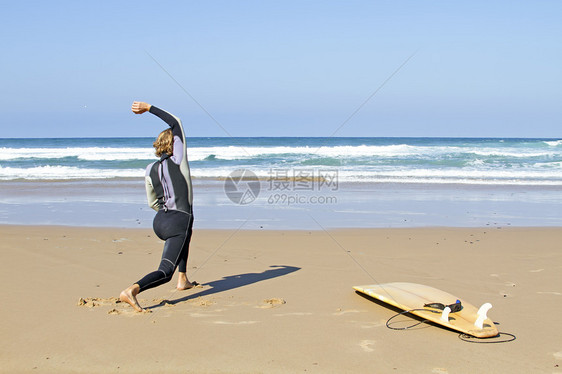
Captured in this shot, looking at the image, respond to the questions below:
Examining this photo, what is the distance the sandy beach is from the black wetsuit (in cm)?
53

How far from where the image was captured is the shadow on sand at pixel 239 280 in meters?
4.95

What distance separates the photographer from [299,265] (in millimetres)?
6195

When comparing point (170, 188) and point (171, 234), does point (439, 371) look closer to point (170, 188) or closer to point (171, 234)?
point (171, 234)

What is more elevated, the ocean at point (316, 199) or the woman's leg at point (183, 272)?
the woman's leg at point (183, 272)

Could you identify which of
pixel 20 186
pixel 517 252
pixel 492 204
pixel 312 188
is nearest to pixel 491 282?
pixel 517 252

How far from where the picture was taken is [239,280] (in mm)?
5480

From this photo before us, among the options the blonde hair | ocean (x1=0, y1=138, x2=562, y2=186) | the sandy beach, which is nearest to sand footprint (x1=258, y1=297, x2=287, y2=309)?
the sandy beach

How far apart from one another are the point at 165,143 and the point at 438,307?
2665mm

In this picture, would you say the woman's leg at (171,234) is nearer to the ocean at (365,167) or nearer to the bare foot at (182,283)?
the bare foot at (182,283)

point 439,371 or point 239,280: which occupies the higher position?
point 439,371

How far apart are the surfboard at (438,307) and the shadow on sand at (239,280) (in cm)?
123

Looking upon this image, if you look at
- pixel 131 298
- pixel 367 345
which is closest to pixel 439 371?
pixel 367 345

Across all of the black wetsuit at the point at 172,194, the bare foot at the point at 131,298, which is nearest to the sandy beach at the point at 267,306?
the bare foot at the point at 131,298

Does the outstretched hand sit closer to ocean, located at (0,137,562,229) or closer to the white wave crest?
ocean, located at (0,137,562,229)
